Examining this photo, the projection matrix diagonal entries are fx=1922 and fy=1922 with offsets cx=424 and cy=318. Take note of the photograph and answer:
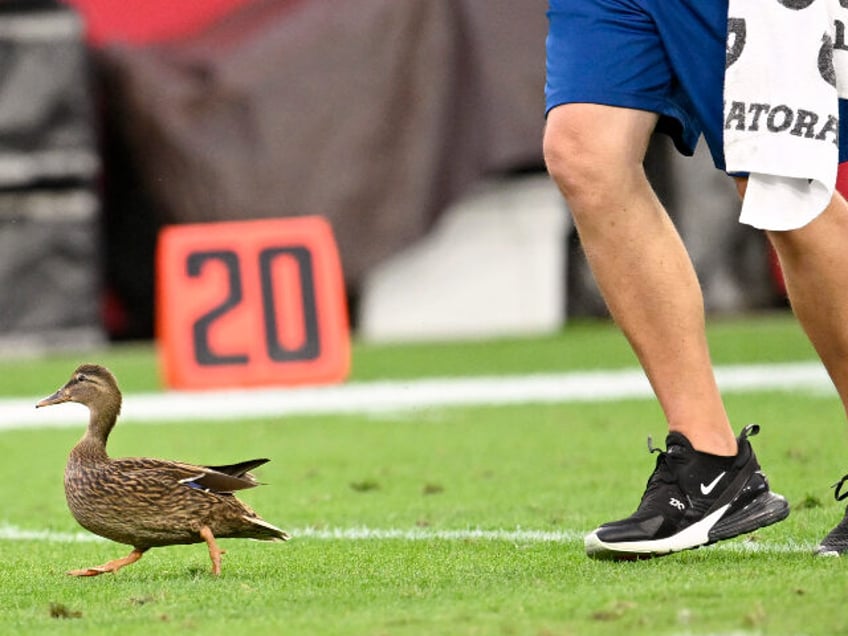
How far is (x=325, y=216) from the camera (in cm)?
1156

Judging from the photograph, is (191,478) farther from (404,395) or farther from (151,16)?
(151,16)

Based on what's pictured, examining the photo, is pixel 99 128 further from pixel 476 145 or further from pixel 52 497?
pixel 52 497

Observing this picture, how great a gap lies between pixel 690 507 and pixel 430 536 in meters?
0.75

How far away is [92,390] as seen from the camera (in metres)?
4.04

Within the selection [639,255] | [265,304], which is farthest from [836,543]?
[265,304]

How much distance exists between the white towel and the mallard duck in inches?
41.9

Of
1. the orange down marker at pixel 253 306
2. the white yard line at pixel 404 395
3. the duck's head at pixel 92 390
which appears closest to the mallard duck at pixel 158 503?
the duck's head at pixel 92 390

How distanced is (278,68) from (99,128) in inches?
47.0

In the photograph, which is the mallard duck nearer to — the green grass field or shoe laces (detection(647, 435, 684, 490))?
the green grass field

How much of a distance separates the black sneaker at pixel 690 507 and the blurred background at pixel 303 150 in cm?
767

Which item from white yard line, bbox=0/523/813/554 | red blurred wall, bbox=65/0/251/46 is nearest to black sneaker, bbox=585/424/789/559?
white yard line, bbox=0/523/813/554

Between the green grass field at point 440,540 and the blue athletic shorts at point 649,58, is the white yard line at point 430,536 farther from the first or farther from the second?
the blue athletic shorts at point 649,58

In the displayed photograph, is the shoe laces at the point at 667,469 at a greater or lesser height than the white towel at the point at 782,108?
lesser

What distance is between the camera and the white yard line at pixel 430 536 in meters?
3.77
